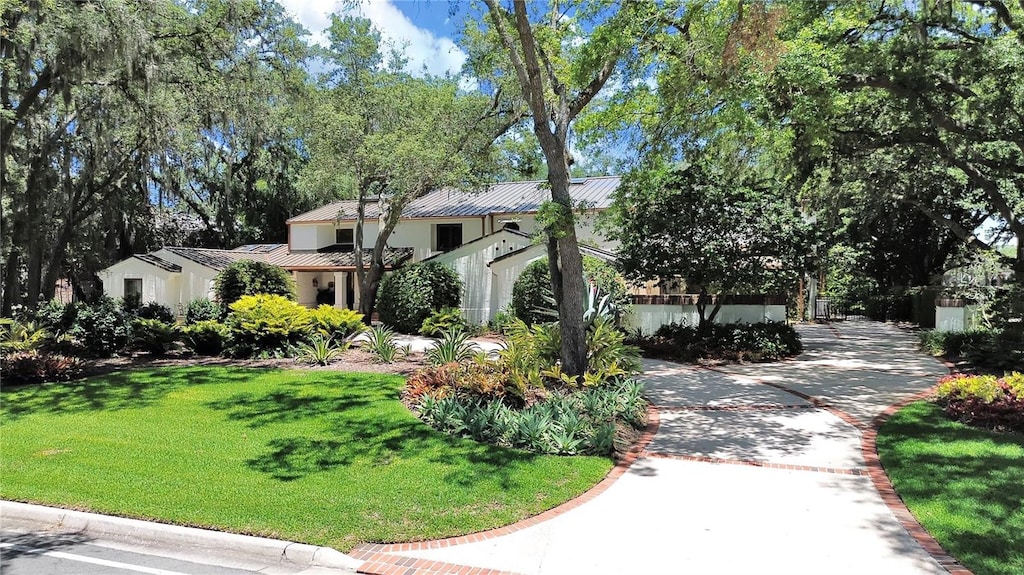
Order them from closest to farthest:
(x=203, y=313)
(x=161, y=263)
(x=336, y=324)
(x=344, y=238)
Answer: (x=336, y=324) < (x=203, y=313) < (x=161, y=263) < (x=344, y=238)

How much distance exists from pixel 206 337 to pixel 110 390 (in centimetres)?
426

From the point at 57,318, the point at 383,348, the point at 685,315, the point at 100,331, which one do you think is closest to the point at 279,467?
the point at 383,348

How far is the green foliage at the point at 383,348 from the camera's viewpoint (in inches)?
542

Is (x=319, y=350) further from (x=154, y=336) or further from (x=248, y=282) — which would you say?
(x=248, y=282)

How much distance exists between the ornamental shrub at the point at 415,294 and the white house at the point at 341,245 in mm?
3982

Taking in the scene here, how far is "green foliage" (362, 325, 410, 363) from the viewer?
542 inches

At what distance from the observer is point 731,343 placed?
15.8 meters

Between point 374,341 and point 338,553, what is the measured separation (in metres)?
10.3

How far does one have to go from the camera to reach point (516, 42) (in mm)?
11164

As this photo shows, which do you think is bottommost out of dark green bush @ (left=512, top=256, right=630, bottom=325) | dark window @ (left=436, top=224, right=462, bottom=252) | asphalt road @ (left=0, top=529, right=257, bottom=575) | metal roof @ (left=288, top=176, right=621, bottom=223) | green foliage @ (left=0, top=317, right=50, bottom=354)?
asphalt road @ (left=0, top=529, right=257, bottom=575)

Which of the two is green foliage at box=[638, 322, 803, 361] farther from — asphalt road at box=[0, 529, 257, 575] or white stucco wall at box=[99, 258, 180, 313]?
white stucco wall at box=[99, 258, 180, 313]

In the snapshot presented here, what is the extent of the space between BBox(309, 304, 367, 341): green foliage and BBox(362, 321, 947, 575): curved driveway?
9.10 m

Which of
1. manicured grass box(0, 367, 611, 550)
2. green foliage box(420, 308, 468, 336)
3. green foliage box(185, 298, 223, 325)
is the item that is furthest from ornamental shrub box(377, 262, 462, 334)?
manicured grass box(0, 367, 611, 550)

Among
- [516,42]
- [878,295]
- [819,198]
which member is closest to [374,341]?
[516,42]
